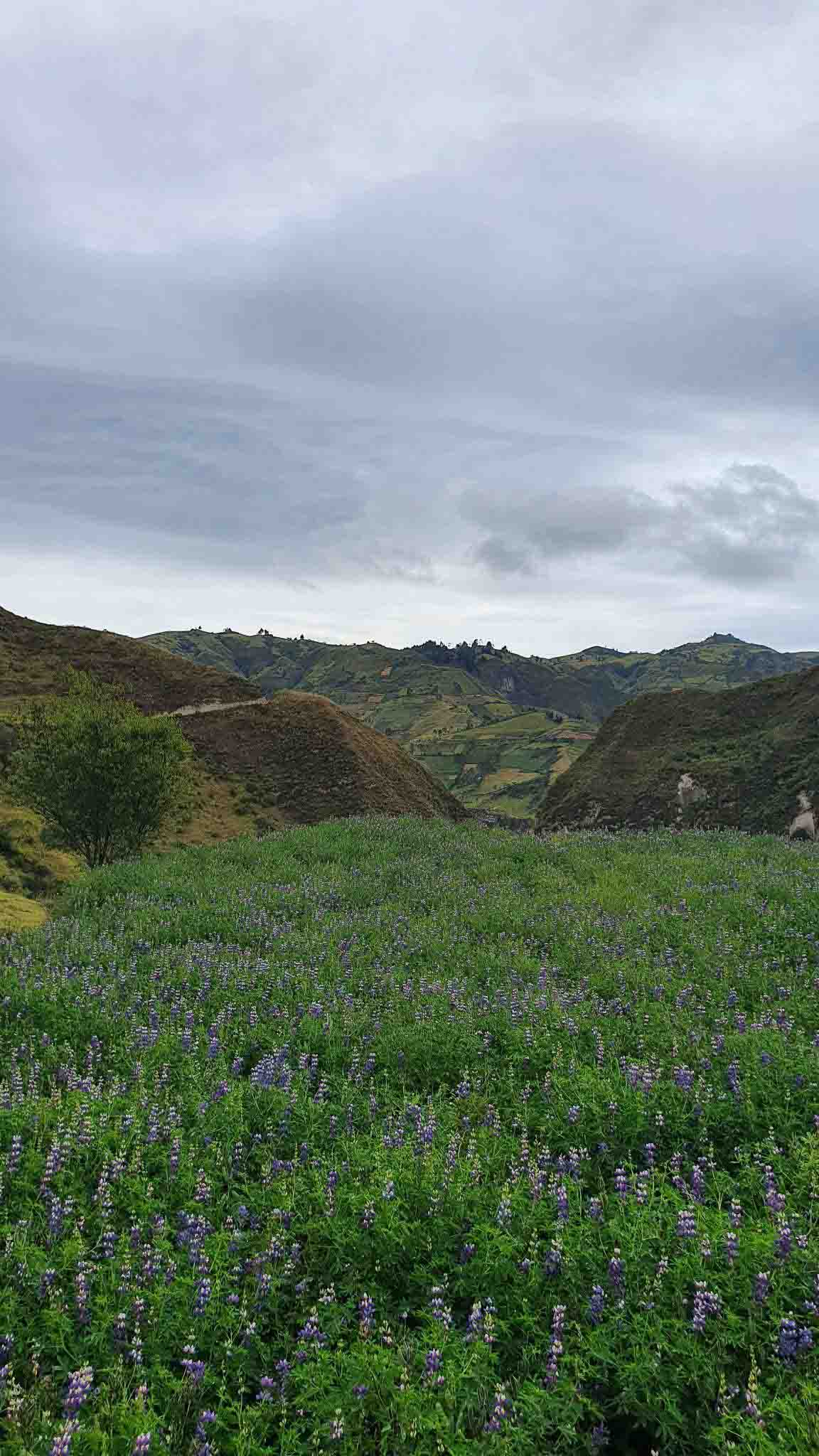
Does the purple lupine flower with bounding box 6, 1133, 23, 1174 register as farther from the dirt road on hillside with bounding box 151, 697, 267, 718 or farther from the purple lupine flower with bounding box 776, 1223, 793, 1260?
the dirt road on hillside with bounding box 151, 697, 267, 718

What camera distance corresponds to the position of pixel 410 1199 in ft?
15.2

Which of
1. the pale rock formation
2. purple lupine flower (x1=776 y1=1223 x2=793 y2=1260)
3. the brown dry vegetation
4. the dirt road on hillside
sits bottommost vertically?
the pale rock formation

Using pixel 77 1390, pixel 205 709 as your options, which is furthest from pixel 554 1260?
pixel 205 709

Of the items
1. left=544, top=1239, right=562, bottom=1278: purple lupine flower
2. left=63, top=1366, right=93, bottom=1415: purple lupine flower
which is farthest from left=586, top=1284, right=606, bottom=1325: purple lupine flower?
left=63, top=1366, right=93, bottom=1415: purple lupine flower

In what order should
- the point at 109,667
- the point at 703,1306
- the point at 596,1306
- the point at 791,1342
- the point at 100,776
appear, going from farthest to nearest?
the point at 109,667
the point at 100,776
the point at 596,1306
the point at 703,1306
the point at 791,1342

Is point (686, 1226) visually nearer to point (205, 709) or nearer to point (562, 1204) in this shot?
point (562, 1204)

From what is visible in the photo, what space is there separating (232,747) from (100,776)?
1944cm

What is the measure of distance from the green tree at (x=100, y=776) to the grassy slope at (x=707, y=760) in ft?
82.5

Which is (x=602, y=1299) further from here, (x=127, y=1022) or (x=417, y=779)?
(x=417, y=779)

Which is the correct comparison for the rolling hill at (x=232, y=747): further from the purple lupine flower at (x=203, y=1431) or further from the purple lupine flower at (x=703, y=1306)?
the purple lupine flower at (x=703, y=1306)

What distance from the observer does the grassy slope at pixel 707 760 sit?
3497 centimetres

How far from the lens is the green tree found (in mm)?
20969

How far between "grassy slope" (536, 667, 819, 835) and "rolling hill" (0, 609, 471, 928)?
29.1 ft

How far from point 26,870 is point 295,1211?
21.4m
